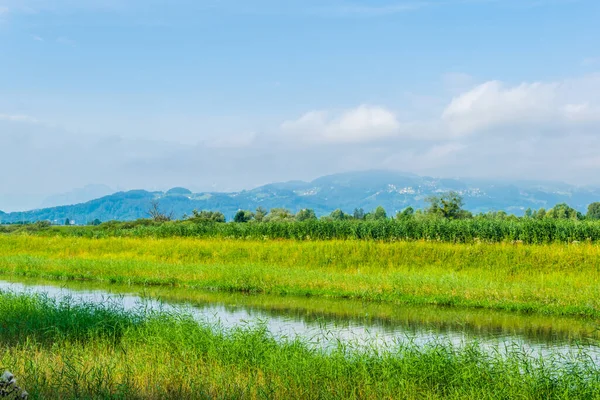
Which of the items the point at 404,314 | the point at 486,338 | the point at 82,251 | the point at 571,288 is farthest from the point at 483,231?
the point at 82,251

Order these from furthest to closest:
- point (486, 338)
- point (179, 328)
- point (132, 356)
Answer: point (486, 338)
point (179, 328)
point (132, 356)

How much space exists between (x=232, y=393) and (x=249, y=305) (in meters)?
10.8

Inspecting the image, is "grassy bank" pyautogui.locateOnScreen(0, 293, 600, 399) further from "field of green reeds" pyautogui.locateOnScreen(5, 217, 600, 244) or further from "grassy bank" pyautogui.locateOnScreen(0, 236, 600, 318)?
"field of green reeds" pyautogui.locateOnScreen(5, 217, 600, 244)

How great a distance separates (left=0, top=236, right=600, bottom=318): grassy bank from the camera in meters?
19.5

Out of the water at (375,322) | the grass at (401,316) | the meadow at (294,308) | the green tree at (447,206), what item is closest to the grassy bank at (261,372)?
the meadow at (294,308)

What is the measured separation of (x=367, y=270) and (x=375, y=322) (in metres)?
9.71

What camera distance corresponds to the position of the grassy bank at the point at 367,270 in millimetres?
19516

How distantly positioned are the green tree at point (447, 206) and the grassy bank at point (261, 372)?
49145 mm

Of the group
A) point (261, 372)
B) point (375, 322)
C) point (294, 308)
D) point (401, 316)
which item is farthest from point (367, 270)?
point (261, 372)

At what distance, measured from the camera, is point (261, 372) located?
30.9 feet

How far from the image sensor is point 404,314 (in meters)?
17.5

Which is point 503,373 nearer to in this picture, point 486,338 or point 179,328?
point 486,338

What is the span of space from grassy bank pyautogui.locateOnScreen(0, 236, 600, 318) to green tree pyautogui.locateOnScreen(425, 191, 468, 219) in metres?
30.8

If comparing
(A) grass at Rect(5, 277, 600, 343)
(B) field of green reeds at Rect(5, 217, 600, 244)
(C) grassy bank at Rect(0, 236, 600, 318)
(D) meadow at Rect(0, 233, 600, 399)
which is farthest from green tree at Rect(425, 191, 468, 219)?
(A) grass at Rect(5, 277, 600, 343)
